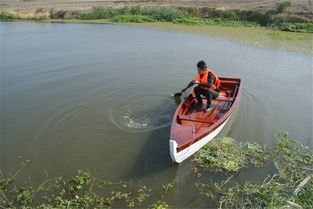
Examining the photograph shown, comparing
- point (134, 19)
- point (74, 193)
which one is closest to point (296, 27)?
point (134, 19)

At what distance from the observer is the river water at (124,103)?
267 inches

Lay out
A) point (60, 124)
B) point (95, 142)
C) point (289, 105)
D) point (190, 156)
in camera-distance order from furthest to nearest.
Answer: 1. point (289, 105)
2. point (60, 124)
3. point (95, 142)
4. point (190, 156)

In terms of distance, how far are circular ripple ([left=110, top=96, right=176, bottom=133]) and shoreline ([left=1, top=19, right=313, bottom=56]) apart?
10044mm

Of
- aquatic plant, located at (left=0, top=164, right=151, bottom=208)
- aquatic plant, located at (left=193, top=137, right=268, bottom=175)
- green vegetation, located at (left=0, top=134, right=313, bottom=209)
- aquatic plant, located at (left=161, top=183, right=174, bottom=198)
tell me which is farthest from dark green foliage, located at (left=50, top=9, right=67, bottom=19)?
aquatic plant, located at (left=161, top=183, right=174, bottom=198)

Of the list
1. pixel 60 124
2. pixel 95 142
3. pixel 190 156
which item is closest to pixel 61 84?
pixel 60 124

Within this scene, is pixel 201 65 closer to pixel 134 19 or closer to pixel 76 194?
pixel 76 194

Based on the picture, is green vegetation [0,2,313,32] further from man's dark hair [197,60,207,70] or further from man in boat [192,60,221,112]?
man's dark hair [197,60,207,70]

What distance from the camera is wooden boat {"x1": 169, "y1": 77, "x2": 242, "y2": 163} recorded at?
Result: 6.32 metres

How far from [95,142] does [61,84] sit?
4520mm

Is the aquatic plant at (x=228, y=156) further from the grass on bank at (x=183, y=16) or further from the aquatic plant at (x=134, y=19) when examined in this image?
the aquatic plant at (x=134, y=19)

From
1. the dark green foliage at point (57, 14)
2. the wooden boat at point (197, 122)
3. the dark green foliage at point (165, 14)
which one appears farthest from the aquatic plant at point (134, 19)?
the wooden boat at point (197, 122)

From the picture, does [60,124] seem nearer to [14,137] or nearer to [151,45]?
[14,137]

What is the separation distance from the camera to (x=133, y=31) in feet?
74.8

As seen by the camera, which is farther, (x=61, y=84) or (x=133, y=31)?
(x=133, y=31)
